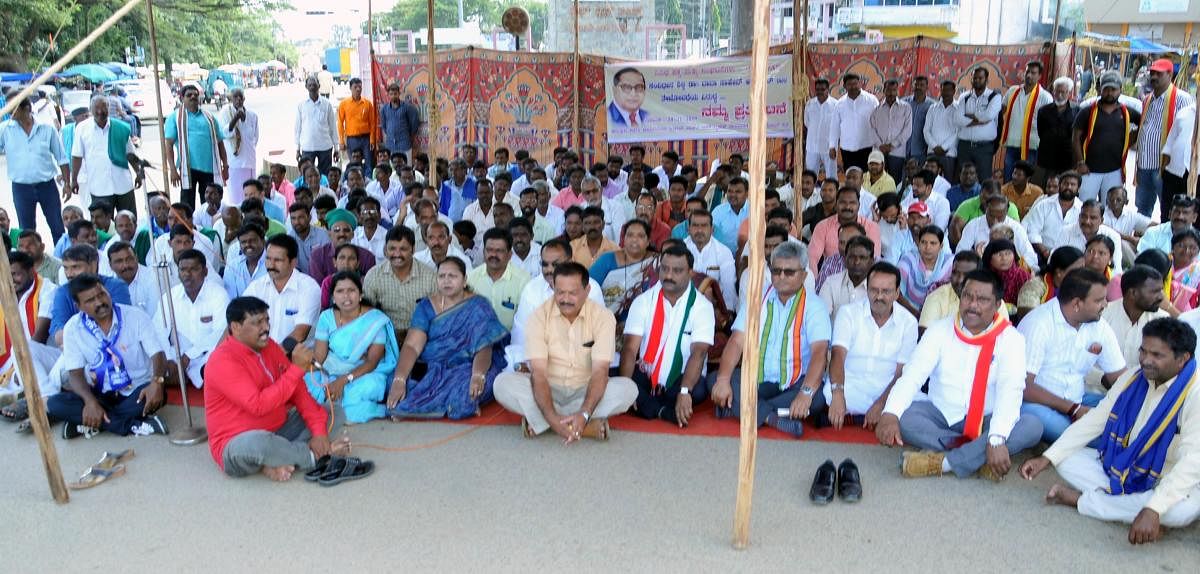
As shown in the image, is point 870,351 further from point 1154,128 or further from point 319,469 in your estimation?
point 1154,128

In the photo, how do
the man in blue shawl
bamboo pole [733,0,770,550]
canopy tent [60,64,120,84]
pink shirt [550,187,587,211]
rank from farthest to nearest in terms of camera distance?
canopy tent [60,64,120,84]
pink shirt [550,187,587,211]
the man in blue shawl
bamboo pole [733,0,770,550]

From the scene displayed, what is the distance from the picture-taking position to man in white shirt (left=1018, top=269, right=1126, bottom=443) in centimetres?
404

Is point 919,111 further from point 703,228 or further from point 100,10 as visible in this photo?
point 100,10

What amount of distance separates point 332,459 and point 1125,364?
3.65 m

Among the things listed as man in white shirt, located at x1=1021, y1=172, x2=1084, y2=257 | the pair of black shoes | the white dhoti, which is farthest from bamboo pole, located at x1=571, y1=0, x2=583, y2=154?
the white dhoti

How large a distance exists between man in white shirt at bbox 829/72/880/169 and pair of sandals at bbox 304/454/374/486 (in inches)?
259

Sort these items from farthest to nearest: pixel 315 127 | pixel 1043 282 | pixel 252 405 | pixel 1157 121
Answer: pixel 315 127 → pixel 1157 121 → pixel 1043 282 → pixel 252 405

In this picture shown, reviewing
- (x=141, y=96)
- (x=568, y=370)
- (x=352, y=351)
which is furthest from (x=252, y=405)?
(x=141, y=96)

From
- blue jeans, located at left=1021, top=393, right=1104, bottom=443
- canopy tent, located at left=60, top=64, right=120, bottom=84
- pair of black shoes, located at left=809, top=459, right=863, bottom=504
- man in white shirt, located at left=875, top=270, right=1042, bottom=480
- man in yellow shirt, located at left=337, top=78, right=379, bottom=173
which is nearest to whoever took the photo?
pair of black shoes, located at left=809, top=459, right=863, bottom=504

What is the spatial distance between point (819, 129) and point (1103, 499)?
6.58m

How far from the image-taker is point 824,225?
627 centimetres

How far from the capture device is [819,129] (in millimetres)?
9461

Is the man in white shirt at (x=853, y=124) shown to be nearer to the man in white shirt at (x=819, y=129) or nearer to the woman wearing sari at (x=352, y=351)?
the man in white shirt at (x=819, y=129)

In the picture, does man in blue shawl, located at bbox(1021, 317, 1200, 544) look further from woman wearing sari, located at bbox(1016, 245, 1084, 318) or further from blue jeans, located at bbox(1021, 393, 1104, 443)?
woman wearing sari, located at bbox(1016, 245, 1084, 318)
